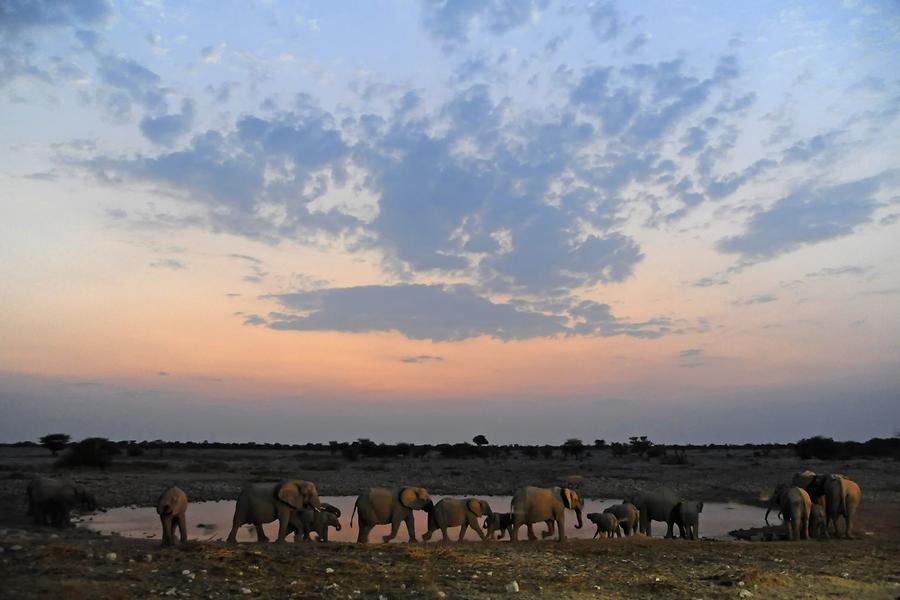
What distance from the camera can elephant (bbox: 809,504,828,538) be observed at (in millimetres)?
21453

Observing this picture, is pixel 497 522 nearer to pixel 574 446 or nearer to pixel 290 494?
pixel 290 494

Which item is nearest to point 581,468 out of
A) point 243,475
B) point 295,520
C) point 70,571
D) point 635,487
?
point 635,487

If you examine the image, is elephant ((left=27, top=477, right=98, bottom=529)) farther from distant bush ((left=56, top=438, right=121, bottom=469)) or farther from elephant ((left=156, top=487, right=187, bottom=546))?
distant bush ((left=56, top=438, right=121, bottom=469))

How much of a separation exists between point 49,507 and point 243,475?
2831cm

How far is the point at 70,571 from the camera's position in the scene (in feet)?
37.7

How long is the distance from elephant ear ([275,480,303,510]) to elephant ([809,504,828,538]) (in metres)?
14.6

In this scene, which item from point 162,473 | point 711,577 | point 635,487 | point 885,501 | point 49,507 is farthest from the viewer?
point 162,473

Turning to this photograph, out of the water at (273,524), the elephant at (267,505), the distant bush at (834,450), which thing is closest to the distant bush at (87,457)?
the water at (273,524)

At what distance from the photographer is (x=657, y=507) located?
22406 millimetres

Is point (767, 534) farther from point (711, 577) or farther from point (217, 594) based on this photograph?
point (217, 594)

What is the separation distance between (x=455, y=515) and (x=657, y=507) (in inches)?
263

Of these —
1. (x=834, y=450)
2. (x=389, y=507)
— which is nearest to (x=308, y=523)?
(x=389, y=507)

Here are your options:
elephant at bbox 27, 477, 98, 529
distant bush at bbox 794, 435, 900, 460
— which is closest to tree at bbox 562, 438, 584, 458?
distant bush at bbox 794, 435, 900, 460

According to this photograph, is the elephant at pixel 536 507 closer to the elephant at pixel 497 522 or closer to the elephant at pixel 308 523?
the elephant at pixel 497 522
